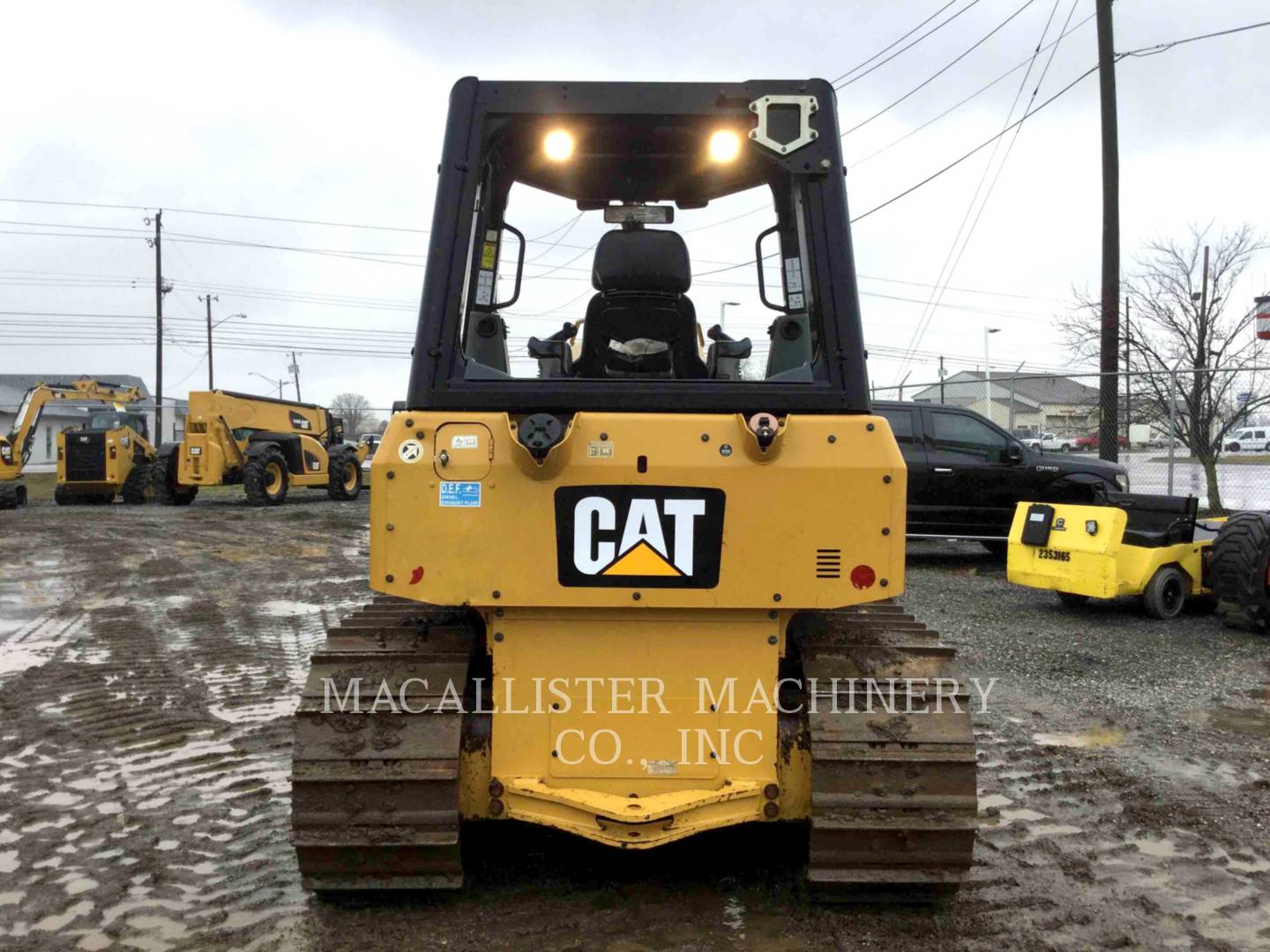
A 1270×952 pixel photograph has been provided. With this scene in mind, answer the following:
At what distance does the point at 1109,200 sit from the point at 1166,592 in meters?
8.19

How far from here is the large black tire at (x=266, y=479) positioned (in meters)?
22.2

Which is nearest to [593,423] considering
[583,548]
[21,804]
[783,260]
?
[583,548]

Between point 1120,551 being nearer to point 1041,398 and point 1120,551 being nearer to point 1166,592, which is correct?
point 1166,592

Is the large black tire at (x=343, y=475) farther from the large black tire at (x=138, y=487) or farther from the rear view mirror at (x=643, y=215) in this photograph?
the rear view mirror at (x=643, y=215)

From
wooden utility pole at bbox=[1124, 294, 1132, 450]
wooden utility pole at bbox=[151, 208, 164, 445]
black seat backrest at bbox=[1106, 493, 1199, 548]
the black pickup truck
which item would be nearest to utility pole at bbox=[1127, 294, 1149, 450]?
wooden utility pole at bbox=[1124, 294, 1132, 450]

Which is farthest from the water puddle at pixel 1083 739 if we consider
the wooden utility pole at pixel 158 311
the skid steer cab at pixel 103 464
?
the wooden utility pole at pixel 158 311

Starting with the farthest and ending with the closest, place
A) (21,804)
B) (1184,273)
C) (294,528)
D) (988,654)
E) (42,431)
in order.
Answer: (42,431)
(1184,273)
(294,528)
(988,654)
(21,804)

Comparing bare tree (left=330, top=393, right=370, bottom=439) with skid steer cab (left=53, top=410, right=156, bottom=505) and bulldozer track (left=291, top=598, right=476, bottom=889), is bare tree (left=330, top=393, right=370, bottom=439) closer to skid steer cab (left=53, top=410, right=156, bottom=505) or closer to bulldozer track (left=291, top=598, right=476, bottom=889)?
skid steer cab (left=53, top=410, right=156, bottom=505)

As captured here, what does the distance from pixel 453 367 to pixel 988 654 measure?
5.31 m

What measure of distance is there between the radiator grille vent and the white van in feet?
44.6

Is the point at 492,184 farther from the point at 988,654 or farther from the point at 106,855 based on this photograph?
the point at 988,654

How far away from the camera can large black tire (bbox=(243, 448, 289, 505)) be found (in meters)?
22.2

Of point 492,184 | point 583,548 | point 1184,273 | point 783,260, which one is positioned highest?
point 1184,273

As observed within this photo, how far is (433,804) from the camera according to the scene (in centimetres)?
326
